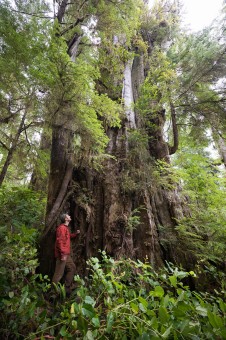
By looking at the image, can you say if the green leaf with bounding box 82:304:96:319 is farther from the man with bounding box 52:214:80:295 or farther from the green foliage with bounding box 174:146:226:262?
the green foliage with bounding box 174:146:226:262

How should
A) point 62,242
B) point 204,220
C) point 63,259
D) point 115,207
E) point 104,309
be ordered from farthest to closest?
1. point 204,220
2. point 115,207
3. point 62,242
4. point 63,259
5. point 104,309

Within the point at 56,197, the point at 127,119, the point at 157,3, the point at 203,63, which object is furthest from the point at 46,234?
the point at 157,3

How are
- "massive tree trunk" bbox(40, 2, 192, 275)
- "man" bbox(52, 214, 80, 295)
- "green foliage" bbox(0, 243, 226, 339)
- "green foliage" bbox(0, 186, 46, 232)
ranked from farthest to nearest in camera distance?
"green foliage" bbox(0, 186, 46, 232) → "massive tree trunk" bbox(40, 2, 192, 275) → "man" bbox(52, 214, 80, 295) → "green foliage" bbox(0, 243, 226, 339)

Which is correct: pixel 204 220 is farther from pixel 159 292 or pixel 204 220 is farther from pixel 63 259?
pixel 159 292

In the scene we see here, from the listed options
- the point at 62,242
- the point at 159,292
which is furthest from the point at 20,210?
the point at 159,292

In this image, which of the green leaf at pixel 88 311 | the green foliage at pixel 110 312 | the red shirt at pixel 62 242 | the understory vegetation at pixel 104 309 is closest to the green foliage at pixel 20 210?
the red shirt at pixel 62 242

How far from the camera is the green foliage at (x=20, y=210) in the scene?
4.57m

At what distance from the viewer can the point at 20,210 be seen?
16.3 ft

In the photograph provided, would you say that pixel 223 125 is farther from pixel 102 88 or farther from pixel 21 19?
pixel 21 19

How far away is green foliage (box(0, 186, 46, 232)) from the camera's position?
15.0 feet

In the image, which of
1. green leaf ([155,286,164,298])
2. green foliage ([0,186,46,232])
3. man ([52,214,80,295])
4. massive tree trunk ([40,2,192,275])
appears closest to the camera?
green leaf ([155,286,164,298])

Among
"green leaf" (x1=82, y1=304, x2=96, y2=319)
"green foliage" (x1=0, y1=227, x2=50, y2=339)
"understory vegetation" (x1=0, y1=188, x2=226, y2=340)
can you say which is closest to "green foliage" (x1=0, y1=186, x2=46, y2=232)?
"understory vegetation" (x1=0, y1=188, x2=226, y2=340)

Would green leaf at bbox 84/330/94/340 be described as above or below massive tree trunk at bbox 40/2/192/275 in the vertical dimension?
below

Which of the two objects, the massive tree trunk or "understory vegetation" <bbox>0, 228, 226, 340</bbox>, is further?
the massive tree trunk
